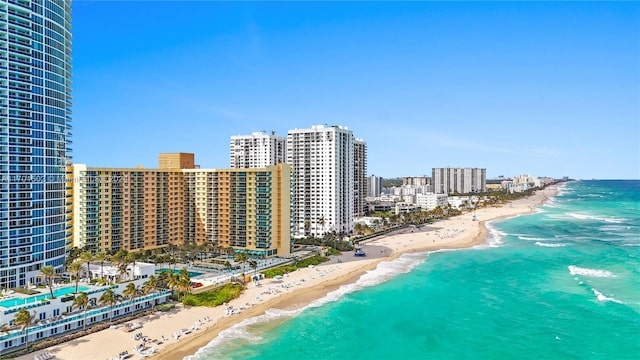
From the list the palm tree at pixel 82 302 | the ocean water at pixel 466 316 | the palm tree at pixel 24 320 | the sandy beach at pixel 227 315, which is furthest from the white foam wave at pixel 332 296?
the palm tree at pixel 24 320

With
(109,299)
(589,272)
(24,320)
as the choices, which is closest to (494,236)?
(589,272)

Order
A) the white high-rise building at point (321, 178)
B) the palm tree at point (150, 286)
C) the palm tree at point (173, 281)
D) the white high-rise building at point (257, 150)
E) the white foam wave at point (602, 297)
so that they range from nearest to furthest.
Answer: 1. the palm tree at point (150, 286)
2. the palm tree at point (173, 281)
3. the white foam wave at point (602, 297)
4. the white high-rise building at point (321, 178)
5. the white high-rise building at point (257, 150)

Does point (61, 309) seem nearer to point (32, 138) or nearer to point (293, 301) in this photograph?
point (32, 138)

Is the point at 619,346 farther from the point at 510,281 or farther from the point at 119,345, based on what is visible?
the point at 119,345

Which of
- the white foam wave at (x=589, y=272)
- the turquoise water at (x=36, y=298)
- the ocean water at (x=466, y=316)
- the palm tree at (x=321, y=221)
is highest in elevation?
the palm tree at (x=321, y=221)

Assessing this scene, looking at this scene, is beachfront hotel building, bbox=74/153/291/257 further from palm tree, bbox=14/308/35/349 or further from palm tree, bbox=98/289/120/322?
palm tree, bbox=14/308/35/349

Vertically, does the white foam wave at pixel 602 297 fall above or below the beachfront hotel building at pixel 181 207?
below

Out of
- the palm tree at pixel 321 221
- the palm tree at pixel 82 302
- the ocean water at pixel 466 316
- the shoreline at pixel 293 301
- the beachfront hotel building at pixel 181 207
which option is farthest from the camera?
the palm tree at pixel 321 221

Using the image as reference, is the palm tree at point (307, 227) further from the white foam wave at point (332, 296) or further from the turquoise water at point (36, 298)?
the turquoise water at point (36, 298)
